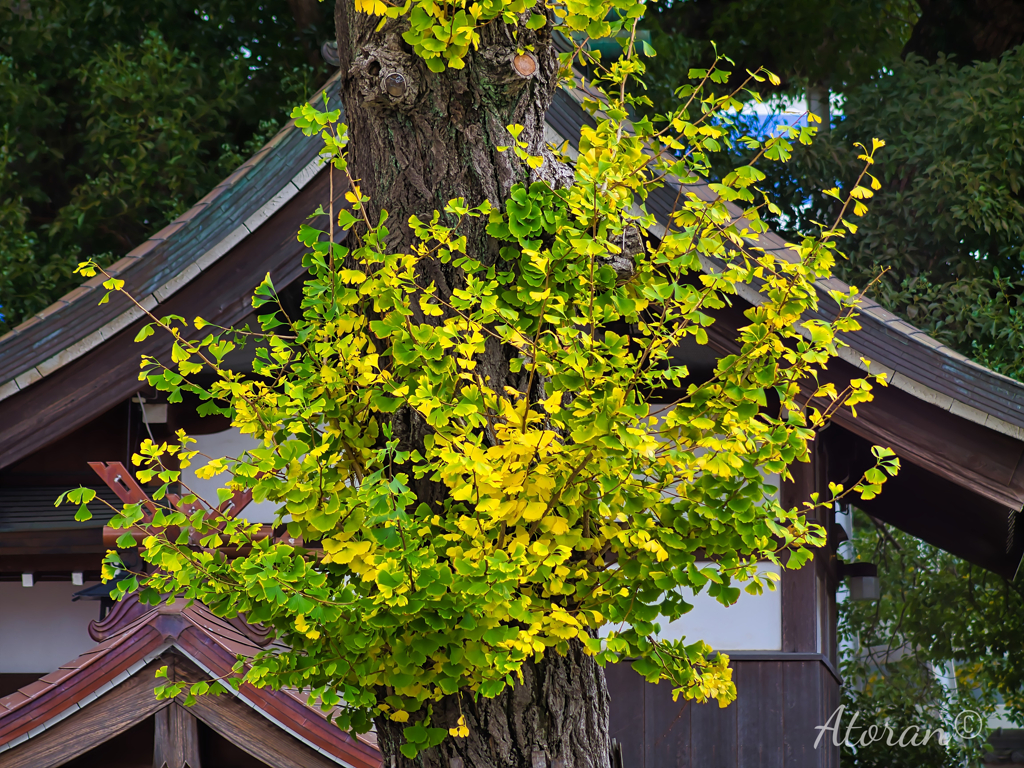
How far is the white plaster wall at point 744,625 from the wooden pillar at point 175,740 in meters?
2.56

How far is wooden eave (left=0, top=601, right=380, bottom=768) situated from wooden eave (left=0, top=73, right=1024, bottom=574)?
5.65 ft

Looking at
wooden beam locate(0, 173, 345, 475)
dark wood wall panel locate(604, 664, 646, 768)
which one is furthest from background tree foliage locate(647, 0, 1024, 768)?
wooden beam locate(0, 173, 345, 475)

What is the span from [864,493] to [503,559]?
35.7 inches

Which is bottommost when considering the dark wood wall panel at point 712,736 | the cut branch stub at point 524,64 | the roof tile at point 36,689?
the dark wood wall panel at point 712,736

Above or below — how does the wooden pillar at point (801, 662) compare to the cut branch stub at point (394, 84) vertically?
below

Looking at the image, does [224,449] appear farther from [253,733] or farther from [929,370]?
[929,370]

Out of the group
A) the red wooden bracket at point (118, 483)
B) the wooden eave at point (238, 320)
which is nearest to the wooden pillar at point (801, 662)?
the wooden eave at point (238, 320)

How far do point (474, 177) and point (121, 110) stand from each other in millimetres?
7965

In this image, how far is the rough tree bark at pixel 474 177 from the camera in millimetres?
2555

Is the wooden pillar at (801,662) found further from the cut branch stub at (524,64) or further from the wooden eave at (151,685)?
the cut branch stub at (524,64)

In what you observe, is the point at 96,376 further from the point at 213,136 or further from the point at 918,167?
the point at 918,167

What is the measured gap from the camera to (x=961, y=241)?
931 centimetres

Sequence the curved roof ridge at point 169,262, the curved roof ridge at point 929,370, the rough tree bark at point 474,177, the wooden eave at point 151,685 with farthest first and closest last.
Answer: the curved roof ridge at point 169,262 < the curved roof ridge at point 929,370 < the wooden eave at point 151,685 < the rough tree bark at point 474,177

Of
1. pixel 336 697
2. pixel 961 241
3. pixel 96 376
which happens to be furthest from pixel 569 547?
pixel 961 241
